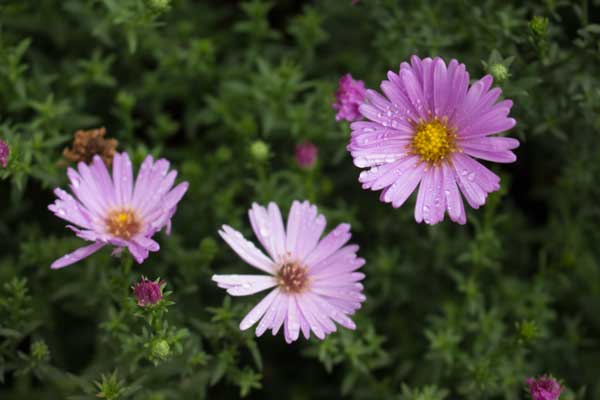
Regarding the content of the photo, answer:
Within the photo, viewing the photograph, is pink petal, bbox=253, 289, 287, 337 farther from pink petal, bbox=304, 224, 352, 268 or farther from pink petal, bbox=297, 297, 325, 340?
pink petal, bbox=304, 224, 352, 268

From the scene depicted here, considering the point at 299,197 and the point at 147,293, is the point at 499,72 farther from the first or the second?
the point at 147,293

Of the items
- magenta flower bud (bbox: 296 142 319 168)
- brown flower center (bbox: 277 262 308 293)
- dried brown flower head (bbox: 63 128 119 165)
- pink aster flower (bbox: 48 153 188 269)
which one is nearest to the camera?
pink aster flower (bbox: 48 153 188 269)

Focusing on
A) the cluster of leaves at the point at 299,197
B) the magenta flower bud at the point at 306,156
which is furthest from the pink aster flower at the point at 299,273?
the magenta flower bud at the point at 306,156

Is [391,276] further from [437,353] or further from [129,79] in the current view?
[129,79]

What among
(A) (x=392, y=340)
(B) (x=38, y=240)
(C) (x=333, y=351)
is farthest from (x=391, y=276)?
(B) (x=38, y=240)

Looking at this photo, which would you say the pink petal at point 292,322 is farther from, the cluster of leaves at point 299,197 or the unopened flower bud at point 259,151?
the unopened flower bud at point 259,151

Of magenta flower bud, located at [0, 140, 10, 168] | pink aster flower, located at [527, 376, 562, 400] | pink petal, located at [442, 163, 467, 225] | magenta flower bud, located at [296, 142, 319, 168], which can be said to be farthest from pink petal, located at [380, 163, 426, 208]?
magenta flower bud, located at [0, 140, 10, 168]

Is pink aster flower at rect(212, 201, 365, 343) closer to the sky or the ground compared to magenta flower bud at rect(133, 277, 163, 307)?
closer to the sky

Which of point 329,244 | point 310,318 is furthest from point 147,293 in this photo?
point 329,244
